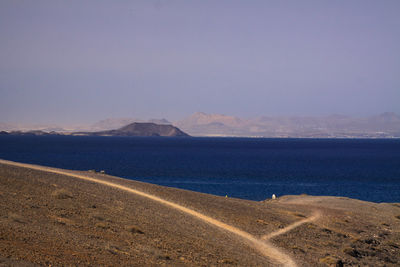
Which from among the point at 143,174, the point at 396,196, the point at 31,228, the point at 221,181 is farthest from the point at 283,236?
the point at 143,174

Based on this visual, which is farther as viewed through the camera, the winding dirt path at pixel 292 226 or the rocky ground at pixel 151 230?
the winding dirt path at pixel 292 226

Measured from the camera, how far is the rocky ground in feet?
51.8

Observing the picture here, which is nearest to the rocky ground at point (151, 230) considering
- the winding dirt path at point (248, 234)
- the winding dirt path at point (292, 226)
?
the winding dirt path at point (292, 226)

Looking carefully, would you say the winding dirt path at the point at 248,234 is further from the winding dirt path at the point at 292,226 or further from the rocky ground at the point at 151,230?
the rocky ground at the point at 151,230

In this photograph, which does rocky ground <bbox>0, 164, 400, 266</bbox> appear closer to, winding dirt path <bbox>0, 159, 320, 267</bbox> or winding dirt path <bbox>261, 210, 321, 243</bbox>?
winding dirt path <bbox>261, 210, 321, 243</bbox>

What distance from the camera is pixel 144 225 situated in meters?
21.1

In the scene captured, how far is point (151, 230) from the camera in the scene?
20547 millimetres

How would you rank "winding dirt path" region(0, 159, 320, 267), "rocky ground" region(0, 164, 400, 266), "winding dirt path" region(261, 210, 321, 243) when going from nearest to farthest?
"rocky ground" region(0, 164, 400, 266), "winding dirt path" region(0, 159, 320, 267), "winding dirt path" region(261, 210, 321, 243)

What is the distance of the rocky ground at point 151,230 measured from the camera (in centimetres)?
1579

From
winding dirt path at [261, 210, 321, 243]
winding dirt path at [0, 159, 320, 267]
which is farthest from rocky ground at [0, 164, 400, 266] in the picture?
winding dirt path at [0, 159, 320, 267]

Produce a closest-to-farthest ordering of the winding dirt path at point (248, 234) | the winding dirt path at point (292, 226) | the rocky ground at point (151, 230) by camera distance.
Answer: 1. the rocky ground at point (151, 230)
2. the winding dirt path at point (248, 234)
3. the winding dirt path at point (292, 226)

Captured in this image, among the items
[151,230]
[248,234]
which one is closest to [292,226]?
[248,234]

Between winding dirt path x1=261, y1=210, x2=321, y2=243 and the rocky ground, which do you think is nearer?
the rocky ground

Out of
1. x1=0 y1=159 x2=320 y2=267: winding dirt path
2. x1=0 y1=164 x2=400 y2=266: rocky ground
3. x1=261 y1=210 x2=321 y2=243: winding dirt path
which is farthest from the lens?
x1=261 y1=210 x2=321 y2=243: winding dirt path
